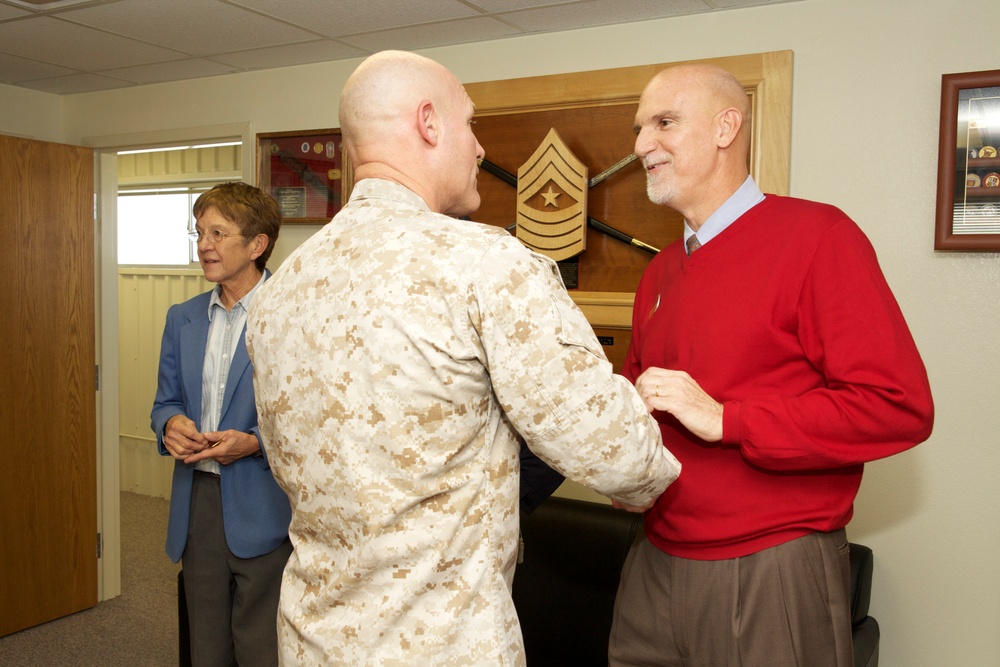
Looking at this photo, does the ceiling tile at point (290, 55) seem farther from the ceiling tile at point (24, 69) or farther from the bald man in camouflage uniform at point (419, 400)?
the bald man in camouflage uniform at point (419, 400)

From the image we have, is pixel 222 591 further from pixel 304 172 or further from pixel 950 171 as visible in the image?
pixel 950 171

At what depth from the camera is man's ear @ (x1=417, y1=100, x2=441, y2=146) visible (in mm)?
1219

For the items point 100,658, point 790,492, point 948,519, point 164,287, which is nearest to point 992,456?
point 948,519

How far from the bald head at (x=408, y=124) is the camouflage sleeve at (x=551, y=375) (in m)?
0.20

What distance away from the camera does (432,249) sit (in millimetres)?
1110

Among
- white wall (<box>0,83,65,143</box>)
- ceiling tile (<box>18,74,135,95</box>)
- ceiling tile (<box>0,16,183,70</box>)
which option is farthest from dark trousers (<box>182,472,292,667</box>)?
white wall (<box>0,83,65,143</box>)

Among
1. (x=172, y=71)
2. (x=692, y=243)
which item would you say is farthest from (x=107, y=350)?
(x=692, y=243)

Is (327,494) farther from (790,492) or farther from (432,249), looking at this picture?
(790,492)

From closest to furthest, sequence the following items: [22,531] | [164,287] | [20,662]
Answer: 1. [20,662]
2. [22,531]
3. [164,287]

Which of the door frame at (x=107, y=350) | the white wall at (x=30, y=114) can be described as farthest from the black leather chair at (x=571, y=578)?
Answer: the white wall at (x=30, y=114)

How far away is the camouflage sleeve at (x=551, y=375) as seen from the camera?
1084 millimetres

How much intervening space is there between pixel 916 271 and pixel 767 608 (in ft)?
4.60

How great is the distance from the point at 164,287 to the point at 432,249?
515 centimetres

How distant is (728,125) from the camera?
1.69 m
